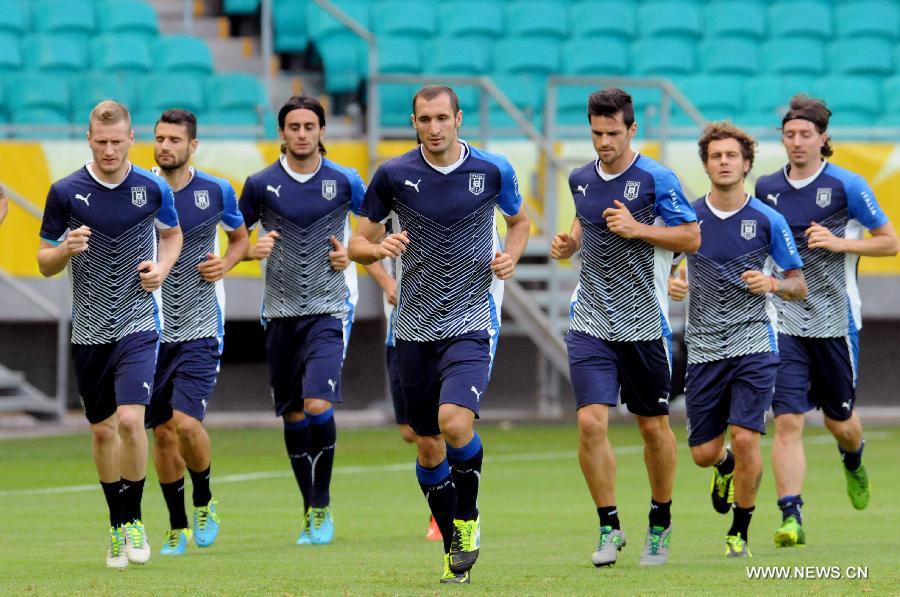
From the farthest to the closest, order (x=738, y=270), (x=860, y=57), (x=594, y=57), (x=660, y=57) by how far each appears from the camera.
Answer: (x=860, y=57)
(x=660, y=57)
(x=594, y=57)
(x=738, y=270)

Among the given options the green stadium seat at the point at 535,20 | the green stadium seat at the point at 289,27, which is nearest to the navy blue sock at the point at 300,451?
the green stadium seat at the point at 289,27

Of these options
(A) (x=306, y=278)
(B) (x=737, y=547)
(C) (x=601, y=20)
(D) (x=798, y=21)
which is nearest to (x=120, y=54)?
(C) (x=601, y=20)

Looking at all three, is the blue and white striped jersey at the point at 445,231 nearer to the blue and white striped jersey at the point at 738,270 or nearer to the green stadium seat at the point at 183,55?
the blue and white striped jersey at the point at 738,270

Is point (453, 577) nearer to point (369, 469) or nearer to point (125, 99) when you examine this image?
point (369, 469)

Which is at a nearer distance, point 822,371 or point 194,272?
point 194,272

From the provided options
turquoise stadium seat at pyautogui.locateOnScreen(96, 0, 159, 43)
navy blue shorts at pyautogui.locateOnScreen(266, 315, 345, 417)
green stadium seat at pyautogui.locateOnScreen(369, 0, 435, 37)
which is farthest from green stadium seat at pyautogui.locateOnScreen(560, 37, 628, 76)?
navy blue shorts at pyautogui.locateOnScreen(266, 315, 345, 417)

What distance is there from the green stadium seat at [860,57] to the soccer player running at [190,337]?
14549 millimetres

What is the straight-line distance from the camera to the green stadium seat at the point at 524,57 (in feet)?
72.5

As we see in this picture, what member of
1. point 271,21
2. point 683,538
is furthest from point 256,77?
point 683,538

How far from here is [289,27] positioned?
845 inches

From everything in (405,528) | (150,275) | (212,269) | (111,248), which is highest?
(111,248)

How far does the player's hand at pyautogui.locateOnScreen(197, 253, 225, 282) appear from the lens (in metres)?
10.4

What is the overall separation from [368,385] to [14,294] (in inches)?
177

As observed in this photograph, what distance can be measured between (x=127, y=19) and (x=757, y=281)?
13358 millimetres
